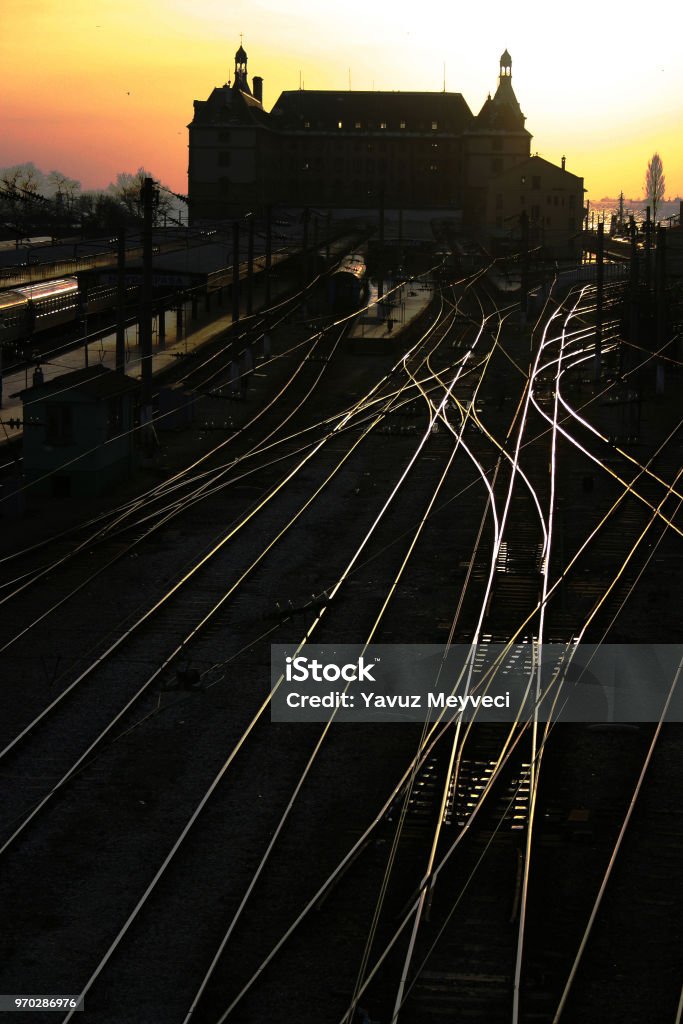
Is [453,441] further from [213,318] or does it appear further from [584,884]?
[213,318]

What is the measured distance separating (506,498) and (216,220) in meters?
92.3

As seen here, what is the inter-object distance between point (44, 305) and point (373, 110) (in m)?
91.5

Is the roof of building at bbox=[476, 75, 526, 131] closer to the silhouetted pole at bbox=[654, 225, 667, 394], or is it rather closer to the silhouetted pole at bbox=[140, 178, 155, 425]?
the silhouetted pole at bbox=[654, 225, 667, 394]

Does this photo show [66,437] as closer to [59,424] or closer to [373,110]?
[59,424]

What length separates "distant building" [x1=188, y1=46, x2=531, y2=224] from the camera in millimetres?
118875

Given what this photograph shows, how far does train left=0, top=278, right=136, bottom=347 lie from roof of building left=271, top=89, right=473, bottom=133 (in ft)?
269

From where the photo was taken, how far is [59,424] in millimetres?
26641

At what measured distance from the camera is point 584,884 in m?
11.3

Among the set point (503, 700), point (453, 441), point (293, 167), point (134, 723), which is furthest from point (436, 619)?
point (293, 167)

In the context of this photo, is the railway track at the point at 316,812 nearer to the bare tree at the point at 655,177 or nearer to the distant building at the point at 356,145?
the distant building at the point at 356,145

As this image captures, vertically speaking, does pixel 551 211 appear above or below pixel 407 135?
below

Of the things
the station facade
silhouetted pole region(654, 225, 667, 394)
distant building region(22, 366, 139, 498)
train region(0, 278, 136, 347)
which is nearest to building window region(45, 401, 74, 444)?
distant building region(22, 366, 139, 498)

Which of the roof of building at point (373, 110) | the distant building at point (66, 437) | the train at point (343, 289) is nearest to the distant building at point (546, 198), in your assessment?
the roof of building at point (373, 110)

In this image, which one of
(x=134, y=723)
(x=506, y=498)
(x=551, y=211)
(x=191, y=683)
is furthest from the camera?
(x=551, y=211)
